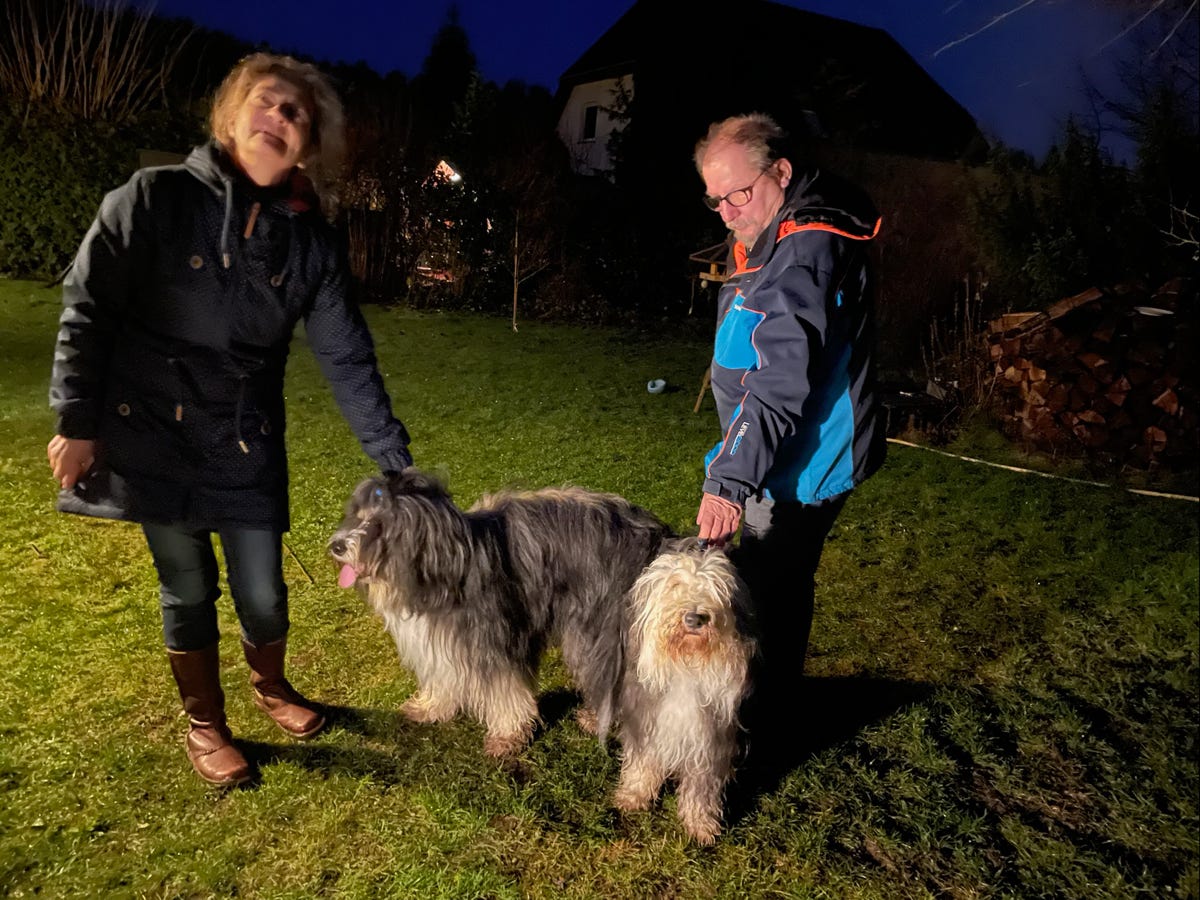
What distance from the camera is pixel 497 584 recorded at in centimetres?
268

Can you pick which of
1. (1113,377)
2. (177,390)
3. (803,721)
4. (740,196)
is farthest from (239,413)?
(1113,377)

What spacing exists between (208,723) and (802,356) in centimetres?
225

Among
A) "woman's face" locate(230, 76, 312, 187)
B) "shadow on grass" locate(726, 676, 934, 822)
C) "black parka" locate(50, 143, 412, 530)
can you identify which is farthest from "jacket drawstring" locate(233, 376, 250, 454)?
"shadow on grass" locate(726, 676, 934, 822)

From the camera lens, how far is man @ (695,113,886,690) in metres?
2.10

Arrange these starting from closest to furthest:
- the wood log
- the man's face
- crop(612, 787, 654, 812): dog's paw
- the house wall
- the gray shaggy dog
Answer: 1. the man's face
2. the gray shaggy dog
3. crop(612, 787, 654, 812): dog's paw
4. the wood log
5. the house wall

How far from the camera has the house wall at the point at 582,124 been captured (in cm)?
2070

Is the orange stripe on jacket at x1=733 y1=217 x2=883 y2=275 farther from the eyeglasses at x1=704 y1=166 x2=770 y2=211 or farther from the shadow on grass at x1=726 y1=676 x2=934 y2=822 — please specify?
the shadow on grass at x1=726 y1=676 x2=934 y2=822

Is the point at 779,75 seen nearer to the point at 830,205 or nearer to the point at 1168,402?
the point at 1168,402

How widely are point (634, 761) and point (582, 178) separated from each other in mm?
13801

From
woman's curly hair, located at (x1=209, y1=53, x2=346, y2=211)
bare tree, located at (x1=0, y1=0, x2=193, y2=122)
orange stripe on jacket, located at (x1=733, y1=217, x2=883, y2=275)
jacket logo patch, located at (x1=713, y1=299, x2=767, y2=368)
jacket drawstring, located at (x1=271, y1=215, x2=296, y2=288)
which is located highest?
bare tree, located at (x1=0, y1=0, x2=193, y2=122)

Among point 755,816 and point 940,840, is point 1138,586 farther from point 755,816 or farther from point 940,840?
point 755,816

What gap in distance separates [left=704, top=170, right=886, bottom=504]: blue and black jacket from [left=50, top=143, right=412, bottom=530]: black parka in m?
1.25

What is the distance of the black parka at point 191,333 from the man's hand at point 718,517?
1.28m

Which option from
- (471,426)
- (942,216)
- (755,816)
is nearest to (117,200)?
(755,816)
